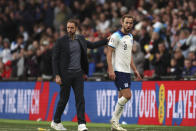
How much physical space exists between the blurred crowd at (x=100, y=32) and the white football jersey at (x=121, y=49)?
302 centimetres

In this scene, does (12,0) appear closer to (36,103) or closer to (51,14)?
(51,14)

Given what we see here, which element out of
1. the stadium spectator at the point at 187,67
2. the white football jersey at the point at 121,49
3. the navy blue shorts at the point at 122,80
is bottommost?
the navy blue shorts at the point at 122,80

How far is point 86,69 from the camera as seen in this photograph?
1356cm

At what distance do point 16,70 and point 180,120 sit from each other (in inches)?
405

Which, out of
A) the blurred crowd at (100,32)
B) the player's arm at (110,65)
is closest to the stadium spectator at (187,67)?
the blurred crowd at (100,32)

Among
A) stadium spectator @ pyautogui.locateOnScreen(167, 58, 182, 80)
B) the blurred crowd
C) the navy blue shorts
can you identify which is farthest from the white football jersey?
stadium spectator @ pyautogui.locateOnScreen(167, 58, 182, 80)

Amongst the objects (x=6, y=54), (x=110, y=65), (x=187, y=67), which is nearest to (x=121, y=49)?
(x=110, y=65)

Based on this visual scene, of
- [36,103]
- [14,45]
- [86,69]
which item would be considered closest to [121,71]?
[86,69]

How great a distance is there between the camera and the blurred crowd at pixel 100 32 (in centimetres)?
1953

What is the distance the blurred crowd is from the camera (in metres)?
19.5

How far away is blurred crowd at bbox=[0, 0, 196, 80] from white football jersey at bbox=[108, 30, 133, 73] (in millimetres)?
3021

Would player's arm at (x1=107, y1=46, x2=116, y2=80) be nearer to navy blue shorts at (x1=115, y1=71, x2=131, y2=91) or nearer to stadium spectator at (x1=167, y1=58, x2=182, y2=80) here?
navy blue shorts at (x1=115, y1=71, x2=131, y2=91)

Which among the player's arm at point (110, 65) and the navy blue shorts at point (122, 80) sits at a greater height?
the player's arm at point (110, 65)

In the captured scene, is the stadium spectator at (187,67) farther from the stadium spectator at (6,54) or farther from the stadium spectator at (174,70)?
the stadium spectator at (6,54)
